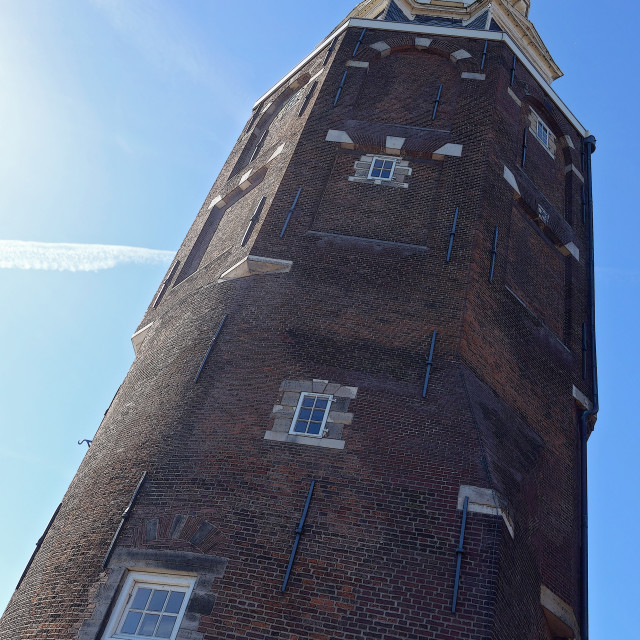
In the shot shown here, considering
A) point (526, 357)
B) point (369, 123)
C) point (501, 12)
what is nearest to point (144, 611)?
point (526, 357)

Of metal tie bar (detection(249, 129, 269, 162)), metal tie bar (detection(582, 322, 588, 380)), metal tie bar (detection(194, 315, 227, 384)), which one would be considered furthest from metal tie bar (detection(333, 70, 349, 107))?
metal tie bar (detection(582, 322, 588, 380))

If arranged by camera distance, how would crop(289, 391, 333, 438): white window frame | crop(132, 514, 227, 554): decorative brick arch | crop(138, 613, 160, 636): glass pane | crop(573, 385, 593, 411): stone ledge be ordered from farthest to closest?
1. crop(573, 385, 593, 411): stone ledge
2. crop(289, 391, 333, 438): white window frame
3. crop(132, 514, 227, 554): decorative brick arch
4. crop(138, 613, 160, 636): glass pane

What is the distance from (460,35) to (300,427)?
40.8ft

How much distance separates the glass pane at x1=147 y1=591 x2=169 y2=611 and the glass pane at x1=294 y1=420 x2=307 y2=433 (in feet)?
9.67

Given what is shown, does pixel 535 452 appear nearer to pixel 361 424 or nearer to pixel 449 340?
pixel 449 340

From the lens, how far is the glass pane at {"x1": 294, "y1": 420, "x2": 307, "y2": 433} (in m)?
12.3

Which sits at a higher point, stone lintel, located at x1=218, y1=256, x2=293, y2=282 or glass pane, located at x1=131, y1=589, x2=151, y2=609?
stone lintel, located at x1=218, y1=256, x2=293, y2=282

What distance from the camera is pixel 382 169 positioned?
680 inches

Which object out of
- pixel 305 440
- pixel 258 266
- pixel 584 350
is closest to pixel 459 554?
pixel 305 440

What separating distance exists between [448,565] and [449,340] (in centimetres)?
401

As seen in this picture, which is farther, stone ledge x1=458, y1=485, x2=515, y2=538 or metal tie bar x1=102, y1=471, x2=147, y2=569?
metal tie bar x1=102, y1=471, x2=147, y2=569

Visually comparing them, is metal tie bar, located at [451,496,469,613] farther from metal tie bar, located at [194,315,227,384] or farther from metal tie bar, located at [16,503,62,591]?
metal tie bar, located at [16,503,62,591]

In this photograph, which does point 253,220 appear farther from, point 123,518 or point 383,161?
point 123,518

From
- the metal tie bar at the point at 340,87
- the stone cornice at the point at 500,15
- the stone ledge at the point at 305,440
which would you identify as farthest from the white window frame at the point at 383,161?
the stone cornice at the point at 500,15
